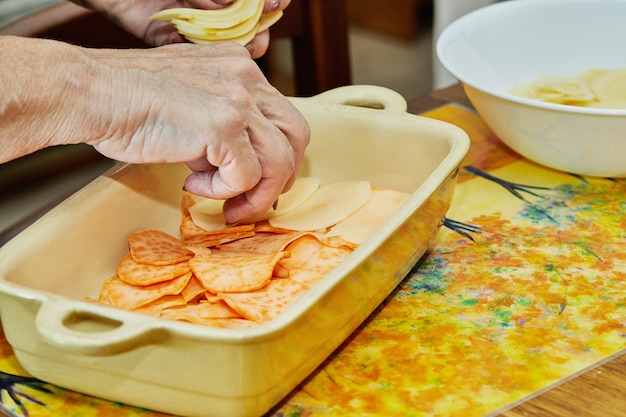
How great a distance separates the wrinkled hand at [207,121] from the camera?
819 millimetres

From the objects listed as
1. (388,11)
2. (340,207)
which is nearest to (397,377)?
(340,207)

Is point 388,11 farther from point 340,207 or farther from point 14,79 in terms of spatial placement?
point 14,79

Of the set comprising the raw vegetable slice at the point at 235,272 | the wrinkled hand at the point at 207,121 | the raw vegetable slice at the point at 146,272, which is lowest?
the raw vegetable slice at the point at 146,272

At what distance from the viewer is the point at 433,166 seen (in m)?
1.03

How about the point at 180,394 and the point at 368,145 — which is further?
the point at 368,145

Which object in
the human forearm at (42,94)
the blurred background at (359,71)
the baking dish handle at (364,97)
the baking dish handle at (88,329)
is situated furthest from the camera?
the blurred background at (359,71)

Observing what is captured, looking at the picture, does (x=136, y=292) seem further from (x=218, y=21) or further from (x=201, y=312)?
(x=218, y=21)

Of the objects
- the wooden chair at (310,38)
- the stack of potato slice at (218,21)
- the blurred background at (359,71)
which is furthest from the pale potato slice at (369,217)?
the blurred background at (359,71)

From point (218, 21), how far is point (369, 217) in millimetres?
303

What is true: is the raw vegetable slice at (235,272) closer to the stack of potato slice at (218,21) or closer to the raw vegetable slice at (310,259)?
the raw vegetable slice at (310,259)

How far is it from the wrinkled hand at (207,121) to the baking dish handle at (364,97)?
18 cm

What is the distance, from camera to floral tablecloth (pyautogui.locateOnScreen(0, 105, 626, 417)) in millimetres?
791

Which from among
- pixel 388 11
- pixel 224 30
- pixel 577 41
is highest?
pixel 224 30

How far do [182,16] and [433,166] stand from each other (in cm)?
36
